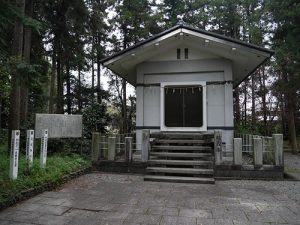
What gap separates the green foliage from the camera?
510 cm

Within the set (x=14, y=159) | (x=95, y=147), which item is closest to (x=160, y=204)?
(x=14, y=159)

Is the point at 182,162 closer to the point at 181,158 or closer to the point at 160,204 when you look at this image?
the point at 181,158

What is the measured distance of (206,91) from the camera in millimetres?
10516

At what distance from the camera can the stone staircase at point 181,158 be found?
739cm

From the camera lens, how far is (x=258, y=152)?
24.9 ft

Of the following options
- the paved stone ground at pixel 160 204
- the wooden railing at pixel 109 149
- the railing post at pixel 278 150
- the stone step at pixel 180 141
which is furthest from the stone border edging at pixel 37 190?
the railing post at pixel 278 150

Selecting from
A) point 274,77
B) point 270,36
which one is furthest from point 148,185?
point 274,77

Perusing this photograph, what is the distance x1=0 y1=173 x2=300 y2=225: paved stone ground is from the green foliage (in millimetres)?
287

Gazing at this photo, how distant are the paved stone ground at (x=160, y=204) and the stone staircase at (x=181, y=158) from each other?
0.48 meters

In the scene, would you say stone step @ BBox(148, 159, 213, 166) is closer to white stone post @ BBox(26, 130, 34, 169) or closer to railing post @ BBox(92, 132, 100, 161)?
railing post @ BBox(92, 132, 100, 161)

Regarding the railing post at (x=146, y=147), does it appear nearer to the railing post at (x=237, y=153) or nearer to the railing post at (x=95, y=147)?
the railing post at (x=95, y=147)

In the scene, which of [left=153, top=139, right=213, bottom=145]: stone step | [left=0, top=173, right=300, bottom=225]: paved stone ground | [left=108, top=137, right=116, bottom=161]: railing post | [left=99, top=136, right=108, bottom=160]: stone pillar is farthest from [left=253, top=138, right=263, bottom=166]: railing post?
[left=99, top=136, right=108, bottom=160]: stone pillar

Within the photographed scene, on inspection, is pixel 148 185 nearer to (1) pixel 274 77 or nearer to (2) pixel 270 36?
(2) pixel 270 36

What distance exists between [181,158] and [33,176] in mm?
4399
